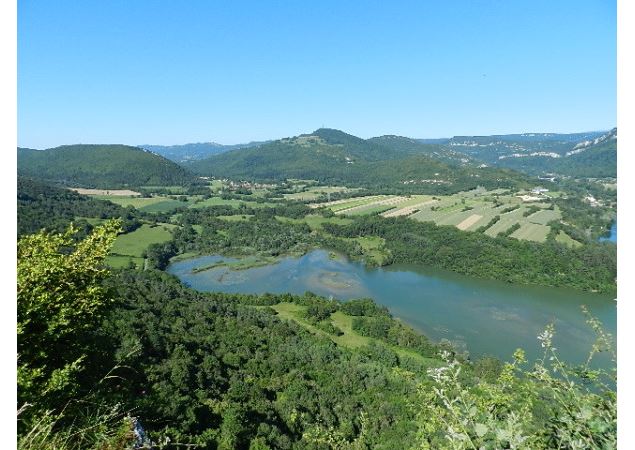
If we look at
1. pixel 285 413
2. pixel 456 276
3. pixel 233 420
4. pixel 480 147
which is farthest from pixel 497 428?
pixel 480 147

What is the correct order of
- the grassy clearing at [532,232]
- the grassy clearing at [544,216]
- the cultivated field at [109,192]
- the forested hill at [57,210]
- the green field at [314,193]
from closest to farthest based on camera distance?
the forested hill at [57,210] < the grassy clearing at [532,232] < the grassy clearing at [544,216] < the cultivated field at [109,192] < the green field at [314,193]

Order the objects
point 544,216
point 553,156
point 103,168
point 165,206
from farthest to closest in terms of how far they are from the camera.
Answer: point 553,156 → point 103,168 → point 165,206 → point 544,216

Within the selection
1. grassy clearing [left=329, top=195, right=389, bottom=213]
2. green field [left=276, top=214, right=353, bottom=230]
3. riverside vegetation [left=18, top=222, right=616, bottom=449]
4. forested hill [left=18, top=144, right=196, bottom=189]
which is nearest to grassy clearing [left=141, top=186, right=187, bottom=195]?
forested hill [left=18, top=144, right=196, bottom=189]

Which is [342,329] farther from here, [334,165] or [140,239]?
[334,165]

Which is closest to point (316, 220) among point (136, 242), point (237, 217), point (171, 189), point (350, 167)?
point (237, 217)

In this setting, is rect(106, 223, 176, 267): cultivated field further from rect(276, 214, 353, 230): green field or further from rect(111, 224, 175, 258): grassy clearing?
rect(276, 214, 353, 230): green field

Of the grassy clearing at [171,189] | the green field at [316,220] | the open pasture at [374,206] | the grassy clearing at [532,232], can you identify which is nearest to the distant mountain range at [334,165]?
the grassy clearing at [171,189]

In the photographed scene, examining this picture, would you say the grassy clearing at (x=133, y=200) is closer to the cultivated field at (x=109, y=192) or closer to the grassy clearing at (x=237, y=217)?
the cultivated field at (x=109, y=192)

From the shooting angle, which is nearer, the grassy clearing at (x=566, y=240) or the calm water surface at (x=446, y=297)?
the calm water surface at (x=446, y=297)
